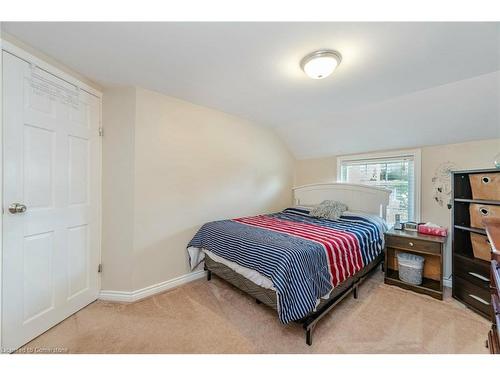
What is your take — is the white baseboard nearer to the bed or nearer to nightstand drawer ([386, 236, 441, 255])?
the bed

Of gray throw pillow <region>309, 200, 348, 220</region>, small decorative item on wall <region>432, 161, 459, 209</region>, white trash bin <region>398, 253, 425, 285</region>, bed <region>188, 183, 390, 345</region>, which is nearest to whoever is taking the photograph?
bed <region>188, 183, 390, 345</region>

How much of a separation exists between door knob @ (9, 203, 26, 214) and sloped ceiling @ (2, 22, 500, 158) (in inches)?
45.8

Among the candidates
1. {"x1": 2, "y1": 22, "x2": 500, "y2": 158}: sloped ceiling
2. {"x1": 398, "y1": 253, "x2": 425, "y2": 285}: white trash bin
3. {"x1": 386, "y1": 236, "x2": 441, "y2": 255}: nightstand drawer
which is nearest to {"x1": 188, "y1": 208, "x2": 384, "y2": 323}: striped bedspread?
{"x1": 386, "y1": 236, "x2": 441, "y2": 255}: nightstand drawer

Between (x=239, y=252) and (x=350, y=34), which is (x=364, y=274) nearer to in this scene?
(x=239, y=252)

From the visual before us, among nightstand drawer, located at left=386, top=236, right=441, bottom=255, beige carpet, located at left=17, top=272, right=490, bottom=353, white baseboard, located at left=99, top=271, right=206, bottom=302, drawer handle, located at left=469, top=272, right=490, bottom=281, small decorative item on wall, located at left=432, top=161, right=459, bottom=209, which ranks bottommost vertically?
beige carpet, located at left=17, top=272, right=490, bottom=353

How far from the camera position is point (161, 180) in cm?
223

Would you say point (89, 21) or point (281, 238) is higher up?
point (89, 21)

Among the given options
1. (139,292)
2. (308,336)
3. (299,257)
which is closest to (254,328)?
(308,336)

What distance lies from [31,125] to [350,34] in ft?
7.76

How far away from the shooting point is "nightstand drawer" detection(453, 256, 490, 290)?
1753mm

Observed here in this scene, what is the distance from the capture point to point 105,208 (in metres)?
2.07

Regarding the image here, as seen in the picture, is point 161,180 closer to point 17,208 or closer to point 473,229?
point 17,208

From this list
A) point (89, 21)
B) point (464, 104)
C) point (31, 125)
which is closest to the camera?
point (89, 21)

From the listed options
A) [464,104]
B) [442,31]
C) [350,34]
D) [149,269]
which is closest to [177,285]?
[149,269]
